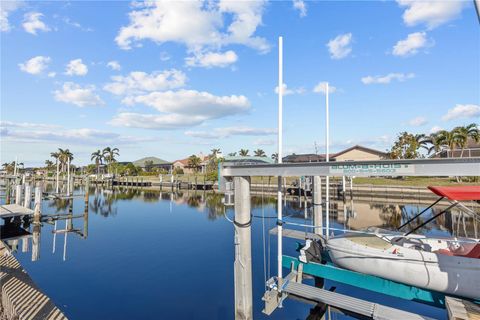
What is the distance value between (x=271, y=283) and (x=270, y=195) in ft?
139

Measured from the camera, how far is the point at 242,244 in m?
6.96

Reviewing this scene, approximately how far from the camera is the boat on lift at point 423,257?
265 inches

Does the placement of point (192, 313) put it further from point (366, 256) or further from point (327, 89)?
point (327, 89)

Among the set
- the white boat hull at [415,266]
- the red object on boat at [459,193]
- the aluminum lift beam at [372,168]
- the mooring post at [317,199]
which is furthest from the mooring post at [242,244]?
the mooring post at [317,199]

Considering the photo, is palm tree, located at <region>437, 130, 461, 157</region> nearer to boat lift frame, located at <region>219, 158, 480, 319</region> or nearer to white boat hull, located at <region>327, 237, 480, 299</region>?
white boat hull, located at <region>327, 237, 480, 299</region>

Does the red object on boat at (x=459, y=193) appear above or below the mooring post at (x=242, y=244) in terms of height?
above

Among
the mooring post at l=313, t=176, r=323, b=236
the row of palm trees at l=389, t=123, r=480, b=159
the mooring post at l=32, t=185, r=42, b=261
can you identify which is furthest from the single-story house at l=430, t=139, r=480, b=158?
the mooring post at l=32, t=185, r=42, b=261

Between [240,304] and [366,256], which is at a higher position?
[366,256]

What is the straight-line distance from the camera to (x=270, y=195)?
49.4m

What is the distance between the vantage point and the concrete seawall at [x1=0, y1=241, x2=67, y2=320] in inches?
317

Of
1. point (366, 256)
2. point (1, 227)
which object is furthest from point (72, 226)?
point (366, 256)

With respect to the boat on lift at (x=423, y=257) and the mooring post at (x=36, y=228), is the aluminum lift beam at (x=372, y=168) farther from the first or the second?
the mooring post at (x=36, y=228)

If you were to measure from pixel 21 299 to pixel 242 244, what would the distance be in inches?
313

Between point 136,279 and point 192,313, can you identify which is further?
point 136,279
